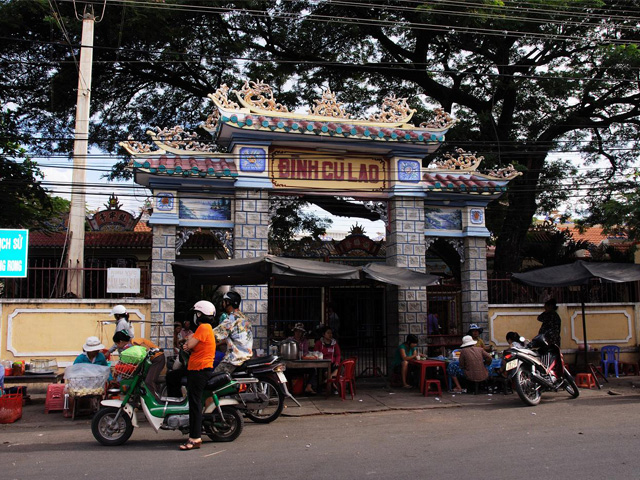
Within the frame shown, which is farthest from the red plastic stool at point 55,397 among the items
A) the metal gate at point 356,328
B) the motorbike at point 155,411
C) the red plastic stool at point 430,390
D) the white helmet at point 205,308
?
the red plastic stool at point 430,390

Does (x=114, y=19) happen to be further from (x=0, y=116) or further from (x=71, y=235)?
(x=71, y=235)

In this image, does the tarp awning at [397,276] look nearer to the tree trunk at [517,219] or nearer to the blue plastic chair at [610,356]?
→ the blue plastic chair at [610,356]

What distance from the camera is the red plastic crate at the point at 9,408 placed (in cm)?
877

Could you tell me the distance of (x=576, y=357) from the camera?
13469mm

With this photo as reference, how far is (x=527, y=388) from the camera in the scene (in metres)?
9.66

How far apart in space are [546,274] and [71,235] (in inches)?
397

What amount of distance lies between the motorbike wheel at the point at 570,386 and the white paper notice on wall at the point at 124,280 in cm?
812

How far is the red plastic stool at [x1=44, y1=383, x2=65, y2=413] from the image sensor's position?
942 centimetres

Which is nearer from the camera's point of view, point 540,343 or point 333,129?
point 540,343

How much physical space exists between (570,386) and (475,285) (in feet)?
11.0

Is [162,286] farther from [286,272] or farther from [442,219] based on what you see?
[442,219]

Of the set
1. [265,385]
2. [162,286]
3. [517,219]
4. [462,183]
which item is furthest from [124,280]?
[517,219]

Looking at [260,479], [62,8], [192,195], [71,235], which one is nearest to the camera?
[260,479]

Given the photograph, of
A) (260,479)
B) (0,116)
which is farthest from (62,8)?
(260,479)
